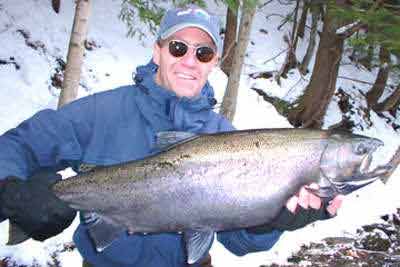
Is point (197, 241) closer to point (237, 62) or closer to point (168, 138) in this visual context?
point (168, 138)

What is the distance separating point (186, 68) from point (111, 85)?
9.02 m

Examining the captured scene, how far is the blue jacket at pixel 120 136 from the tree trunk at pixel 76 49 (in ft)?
14.3

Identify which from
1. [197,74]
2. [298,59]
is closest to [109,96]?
[197,74]

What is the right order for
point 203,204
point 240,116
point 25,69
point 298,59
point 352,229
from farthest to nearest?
point 298,59, point 240,116, point 25,69, point 352,229, point 203,204

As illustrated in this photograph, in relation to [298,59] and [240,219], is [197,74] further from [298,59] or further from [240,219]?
[298,59]

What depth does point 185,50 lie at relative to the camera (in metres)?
3.29

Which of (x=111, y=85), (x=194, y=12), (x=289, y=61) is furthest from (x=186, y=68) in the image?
(x=289, y=61)

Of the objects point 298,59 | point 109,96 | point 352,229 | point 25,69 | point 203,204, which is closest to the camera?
point 203,204

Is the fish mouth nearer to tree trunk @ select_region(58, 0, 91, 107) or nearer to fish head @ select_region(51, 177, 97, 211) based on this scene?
fish head @ select_region(51, 177, 97, 211)

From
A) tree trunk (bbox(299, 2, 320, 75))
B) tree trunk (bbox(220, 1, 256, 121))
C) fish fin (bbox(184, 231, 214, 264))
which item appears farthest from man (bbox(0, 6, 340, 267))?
tree trunk (bbox(299, 2, 320, 75))

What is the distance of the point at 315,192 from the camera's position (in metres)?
2.86

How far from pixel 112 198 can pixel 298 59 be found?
1630 centimetres

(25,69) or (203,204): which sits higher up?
(203,204)

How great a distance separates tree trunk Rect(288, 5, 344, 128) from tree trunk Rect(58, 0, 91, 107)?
334 inches
